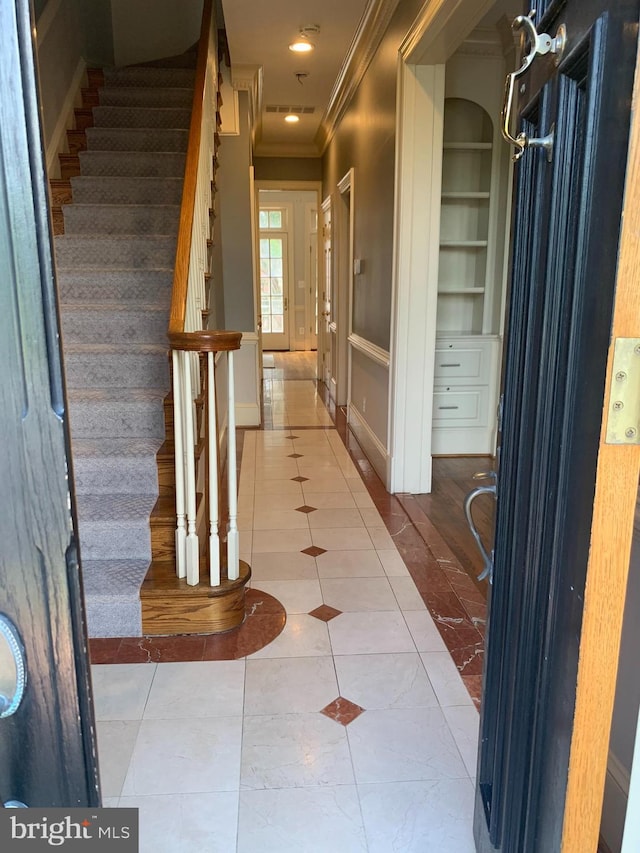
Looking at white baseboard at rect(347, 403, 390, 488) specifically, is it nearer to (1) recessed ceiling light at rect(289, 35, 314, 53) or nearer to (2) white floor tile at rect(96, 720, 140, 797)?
(2) white floor tile at rect(96, 720, 140, 797)

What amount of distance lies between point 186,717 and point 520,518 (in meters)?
1.33

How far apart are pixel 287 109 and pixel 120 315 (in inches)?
155

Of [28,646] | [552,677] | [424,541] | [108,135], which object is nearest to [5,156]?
[28,646]

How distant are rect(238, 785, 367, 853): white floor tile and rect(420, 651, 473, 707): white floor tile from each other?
49 cm

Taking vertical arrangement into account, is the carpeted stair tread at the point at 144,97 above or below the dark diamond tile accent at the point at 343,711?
above

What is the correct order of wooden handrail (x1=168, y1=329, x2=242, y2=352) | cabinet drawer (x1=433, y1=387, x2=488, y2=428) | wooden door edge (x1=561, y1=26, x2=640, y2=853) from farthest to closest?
1. cabinet drawer (x1=433, y1=387, x2=488, y2=428)
2. wooden handrail (x1=168, y1=329, x2=242, y2=352)
3. wooden door edge (x1=561, y1=26, x2=640, y2=853)

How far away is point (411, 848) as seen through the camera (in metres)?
1.41

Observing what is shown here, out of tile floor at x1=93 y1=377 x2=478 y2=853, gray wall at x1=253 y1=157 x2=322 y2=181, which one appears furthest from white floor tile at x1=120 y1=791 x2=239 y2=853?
gray wall at x1=253 y1=157 x2=322 y2=181

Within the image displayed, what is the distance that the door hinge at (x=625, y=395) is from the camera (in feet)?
2.18

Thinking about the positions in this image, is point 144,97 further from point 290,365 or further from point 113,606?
point 290,365

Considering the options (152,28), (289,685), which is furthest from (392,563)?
(152,28)

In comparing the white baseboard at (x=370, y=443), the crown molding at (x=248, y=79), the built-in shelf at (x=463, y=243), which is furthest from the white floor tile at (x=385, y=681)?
the crown molding at (x=248, y=79)

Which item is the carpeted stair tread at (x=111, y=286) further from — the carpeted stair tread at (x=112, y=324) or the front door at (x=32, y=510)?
the front door at (x=32, y=510)

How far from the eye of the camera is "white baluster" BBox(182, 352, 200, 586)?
2186 mm
